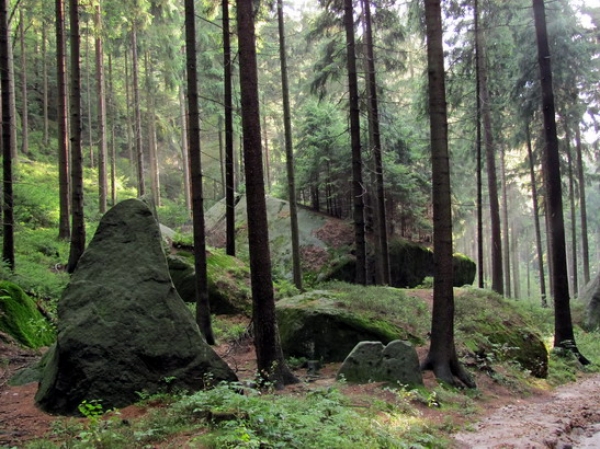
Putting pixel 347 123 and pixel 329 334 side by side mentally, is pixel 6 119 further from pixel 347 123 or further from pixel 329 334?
pixel 347 123

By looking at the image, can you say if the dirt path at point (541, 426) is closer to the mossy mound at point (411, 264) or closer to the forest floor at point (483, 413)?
the forest floor at point (483, 413)

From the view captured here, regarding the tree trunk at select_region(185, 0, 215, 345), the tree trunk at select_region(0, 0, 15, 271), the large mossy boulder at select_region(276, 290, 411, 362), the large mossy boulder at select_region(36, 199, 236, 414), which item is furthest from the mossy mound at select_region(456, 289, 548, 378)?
the tree trunk at select_region(0, 0, 15, 271)

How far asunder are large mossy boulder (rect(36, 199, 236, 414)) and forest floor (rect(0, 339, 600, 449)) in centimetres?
41

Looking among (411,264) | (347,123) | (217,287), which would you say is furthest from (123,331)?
(347,123)

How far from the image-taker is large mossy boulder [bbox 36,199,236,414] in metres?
5.81

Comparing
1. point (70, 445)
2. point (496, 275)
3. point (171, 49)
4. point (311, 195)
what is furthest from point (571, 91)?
point (70, 445)

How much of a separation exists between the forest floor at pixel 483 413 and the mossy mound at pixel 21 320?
0.50 meters

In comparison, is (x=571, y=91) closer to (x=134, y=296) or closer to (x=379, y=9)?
(x=379, y=9)

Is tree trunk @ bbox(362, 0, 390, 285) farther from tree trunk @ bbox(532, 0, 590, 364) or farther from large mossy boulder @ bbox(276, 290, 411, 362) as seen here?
large mossy boulder @ bbox(276, 290, 411, 362)

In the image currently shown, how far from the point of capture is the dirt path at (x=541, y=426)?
5922 millimetres

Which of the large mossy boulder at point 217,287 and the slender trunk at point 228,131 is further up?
the slender trunk at point 228,131

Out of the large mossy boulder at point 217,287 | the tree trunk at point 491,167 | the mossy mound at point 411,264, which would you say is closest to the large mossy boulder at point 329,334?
the large mossy boulder at point 217,287

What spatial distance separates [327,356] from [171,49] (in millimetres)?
16888

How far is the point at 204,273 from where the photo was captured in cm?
1074
